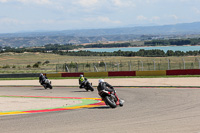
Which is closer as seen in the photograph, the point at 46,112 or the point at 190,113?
the point at 190,113

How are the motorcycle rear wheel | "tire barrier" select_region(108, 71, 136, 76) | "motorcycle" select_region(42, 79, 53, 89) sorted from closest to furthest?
the motorcycle rear wheel
"motorcycle" select_region(42, 79, 53, 89)
"tire barrier" select_region(108, 71, 136, 76)

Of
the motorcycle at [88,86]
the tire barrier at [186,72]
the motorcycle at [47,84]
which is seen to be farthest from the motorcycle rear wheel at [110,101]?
the tire barrier at [186,72]

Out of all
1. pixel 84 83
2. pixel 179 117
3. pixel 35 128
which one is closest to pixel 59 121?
pixel 35 128

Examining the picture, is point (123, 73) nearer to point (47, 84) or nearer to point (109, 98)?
point (47, 84)

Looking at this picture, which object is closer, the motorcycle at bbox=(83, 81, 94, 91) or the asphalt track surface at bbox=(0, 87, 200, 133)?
the asphalt track surface at bbox=(0, 87, 200, 133)

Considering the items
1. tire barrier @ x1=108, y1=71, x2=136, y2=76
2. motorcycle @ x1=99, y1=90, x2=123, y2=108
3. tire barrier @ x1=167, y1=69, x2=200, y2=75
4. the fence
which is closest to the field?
the fence

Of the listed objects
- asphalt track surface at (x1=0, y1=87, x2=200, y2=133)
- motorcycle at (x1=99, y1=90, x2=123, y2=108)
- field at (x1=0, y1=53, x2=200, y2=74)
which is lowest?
field at (x1=0, y1=53, x2=200, y2=74)

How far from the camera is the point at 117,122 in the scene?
11.1 meters

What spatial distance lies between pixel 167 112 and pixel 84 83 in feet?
39.7

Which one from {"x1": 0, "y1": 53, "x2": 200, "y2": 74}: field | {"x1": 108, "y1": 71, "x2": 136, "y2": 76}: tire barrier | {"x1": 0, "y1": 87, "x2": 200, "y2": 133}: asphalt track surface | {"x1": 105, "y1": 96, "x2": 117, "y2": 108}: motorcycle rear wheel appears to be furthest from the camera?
{"x1": 0, "y1": 53, "x2": 200, "y2": 74}: field

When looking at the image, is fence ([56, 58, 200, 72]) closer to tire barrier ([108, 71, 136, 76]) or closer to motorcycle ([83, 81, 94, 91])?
tire barrier ([108, 71, 136, 76])

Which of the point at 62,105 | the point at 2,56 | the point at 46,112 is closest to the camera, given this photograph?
the point at 46,112

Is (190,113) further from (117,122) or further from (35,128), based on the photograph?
(35,128)

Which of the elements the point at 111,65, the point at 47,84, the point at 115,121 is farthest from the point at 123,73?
the point at 115,121
